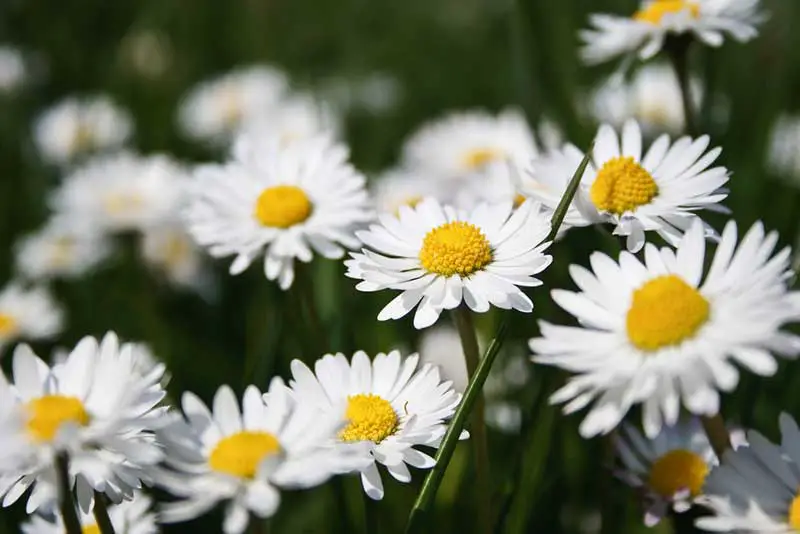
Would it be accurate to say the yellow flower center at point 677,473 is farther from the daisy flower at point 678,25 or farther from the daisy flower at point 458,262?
the daisy flower at point 678,25

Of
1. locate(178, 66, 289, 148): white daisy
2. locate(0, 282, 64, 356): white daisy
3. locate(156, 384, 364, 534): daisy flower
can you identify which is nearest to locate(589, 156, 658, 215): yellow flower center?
locate(156, 384, 364, 534): daisy flower

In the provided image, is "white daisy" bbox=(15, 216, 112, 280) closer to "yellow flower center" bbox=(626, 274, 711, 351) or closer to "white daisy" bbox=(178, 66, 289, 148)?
"white daisy" bbox=(178, 66, 289, 148)

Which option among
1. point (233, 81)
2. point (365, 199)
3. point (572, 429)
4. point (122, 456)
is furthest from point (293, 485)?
point (233, 81)

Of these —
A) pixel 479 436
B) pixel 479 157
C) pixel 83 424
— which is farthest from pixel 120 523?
pixel 479 157

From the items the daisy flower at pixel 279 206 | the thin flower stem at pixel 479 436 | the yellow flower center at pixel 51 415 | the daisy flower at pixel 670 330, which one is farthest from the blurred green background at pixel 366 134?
the yellow flower center at pixel 51 415

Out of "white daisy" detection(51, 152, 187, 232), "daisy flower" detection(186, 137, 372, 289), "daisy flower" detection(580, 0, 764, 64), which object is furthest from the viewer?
"white daisy" detection(51, 152, 187, 232)

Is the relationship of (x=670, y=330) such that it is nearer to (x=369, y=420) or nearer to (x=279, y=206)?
(x=369, y=420)
